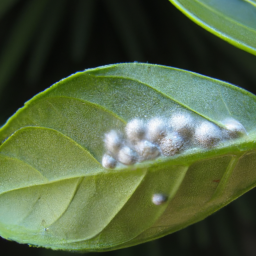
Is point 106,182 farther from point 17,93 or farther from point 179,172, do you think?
point 17,93

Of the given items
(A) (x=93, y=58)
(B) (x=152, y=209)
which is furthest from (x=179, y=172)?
(A) (x=93, y=58)

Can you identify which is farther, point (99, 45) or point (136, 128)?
point (99, 45)

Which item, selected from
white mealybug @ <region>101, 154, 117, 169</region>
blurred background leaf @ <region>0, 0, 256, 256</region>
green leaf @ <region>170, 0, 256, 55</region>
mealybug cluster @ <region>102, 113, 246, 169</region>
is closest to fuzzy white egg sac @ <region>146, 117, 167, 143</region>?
mealybug cluster @ <region>102, 113, 246, 169</region>

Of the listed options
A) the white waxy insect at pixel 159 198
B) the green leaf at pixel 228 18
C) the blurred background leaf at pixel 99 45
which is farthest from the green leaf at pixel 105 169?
the blurred background leaf at pixel 99 45

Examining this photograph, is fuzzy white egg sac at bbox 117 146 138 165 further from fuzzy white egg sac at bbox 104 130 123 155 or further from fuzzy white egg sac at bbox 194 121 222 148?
fuzzy white egg sac at bbox 194 121 222 148

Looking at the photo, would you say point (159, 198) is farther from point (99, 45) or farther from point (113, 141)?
point (99, 45)

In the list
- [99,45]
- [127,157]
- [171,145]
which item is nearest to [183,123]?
[171,145]
